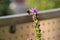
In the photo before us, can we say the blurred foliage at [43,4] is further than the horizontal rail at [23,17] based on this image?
Yes

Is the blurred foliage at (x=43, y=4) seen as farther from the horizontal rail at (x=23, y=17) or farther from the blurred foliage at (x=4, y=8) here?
the blurred foliage at (x=4, y=8)

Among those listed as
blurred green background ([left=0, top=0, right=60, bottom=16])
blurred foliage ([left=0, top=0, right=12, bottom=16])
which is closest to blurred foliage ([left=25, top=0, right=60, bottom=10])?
blurred green background ([left=0, top=0, right=60, bottom=16])

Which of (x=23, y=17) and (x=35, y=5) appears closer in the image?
(x=23, y=17)

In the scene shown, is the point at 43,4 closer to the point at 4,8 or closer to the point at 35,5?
the point at 35,5

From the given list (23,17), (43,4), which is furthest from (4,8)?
(43,4)

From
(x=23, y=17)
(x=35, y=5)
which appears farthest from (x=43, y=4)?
(x=23, y=17)

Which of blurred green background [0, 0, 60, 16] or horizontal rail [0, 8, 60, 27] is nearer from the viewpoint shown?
horizontal rail [0, 8, 60, 27]

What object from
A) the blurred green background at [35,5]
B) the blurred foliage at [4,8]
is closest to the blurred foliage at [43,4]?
the blurred green background at [35,5]

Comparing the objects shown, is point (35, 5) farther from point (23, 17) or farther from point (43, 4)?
point (23, 17)

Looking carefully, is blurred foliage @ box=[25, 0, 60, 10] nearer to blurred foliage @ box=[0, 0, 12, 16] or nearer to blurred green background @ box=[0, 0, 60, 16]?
blurred green background @ box=[0, 0, 60, 16]
